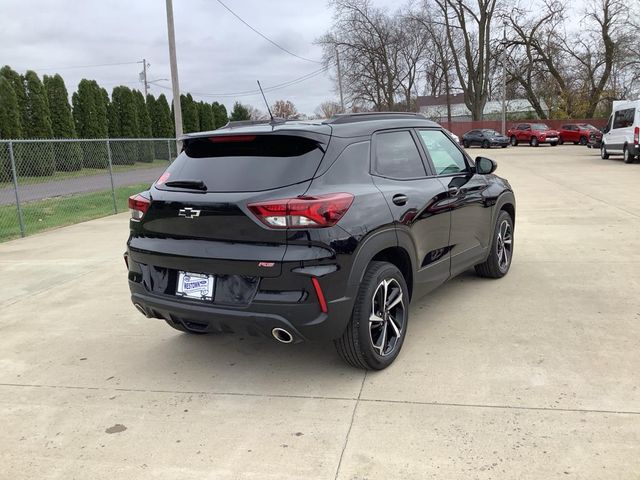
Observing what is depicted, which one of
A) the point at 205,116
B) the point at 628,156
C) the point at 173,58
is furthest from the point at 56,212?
the point at 205,116

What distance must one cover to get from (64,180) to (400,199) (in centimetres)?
1063

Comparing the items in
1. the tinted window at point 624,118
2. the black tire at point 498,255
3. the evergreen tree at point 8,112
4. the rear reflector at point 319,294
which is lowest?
the black tire at point 498,255

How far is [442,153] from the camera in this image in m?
4.78

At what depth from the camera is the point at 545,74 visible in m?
49.1

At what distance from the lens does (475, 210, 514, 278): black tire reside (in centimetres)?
553

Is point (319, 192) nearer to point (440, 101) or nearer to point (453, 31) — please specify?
point (453, 31)

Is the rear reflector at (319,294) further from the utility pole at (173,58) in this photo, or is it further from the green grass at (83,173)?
the utility pole at (173,58)

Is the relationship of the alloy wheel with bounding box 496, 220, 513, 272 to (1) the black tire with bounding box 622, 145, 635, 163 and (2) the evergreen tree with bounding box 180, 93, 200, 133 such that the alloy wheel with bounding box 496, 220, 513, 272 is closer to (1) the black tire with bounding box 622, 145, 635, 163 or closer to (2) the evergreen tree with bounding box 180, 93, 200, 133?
(1) the black tire with bounding box 622, 145, 635, 163

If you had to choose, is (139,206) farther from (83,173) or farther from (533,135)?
(533,135)

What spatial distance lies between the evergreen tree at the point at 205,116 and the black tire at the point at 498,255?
35176 mm

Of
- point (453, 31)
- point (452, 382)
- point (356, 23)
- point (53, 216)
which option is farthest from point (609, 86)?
point (452, 382)

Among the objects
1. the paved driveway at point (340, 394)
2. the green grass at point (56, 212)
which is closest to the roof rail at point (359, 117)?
the paved driveway at point (340, 394)

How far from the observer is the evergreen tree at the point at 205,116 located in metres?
39.1

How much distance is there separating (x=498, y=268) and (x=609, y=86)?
50.0 m
